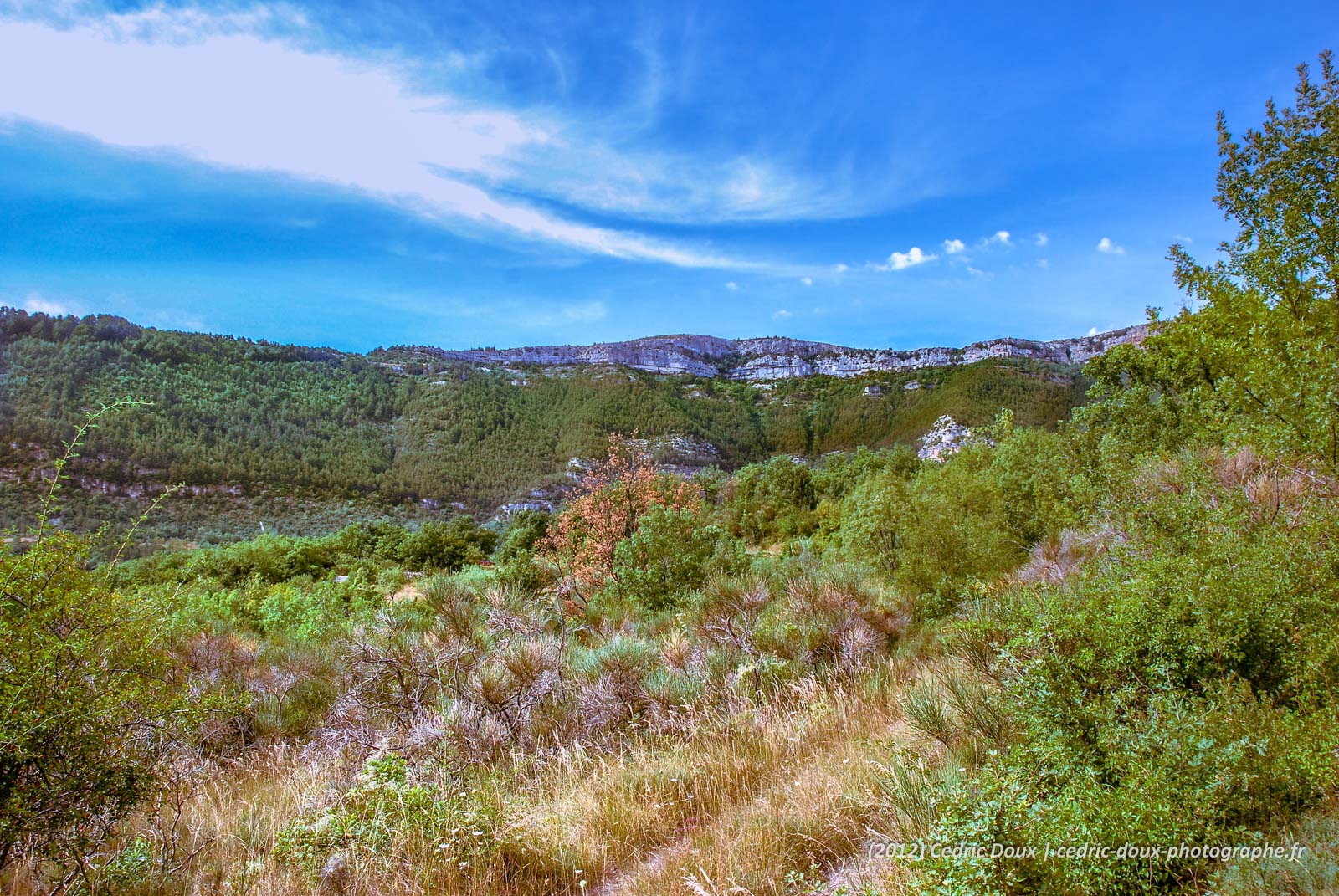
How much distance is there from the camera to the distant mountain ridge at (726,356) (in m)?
89.1

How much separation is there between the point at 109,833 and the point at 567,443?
61.4 metres

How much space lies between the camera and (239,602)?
13602 millimetres

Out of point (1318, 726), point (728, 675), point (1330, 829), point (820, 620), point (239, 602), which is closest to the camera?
point (1330, 829)

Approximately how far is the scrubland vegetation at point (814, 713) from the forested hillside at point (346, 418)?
95.3ft

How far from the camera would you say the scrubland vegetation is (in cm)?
235

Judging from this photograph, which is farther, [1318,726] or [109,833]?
[109,833]

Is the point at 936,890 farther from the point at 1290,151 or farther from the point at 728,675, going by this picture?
the point at 1290,151

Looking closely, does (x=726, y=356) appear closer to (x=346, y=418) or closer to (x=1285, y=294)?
(x=346, y=418)

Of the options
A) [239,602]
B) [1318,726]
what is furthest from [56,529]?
[239,602]

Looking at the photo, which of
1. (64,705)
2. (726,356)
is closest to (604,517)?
(64,705)

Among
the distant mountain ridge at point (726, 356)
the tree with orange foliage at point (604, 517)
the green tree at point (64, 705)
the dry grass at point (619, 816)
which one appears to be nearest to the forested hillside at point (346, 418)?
the distant mountain ridge at point (726, 356)

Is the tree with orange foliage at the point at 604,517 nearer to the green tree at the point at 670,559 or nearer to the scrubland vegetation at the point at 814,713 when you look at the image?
the green tree at the point at 670,559

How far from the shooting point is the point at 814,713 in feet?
15.3

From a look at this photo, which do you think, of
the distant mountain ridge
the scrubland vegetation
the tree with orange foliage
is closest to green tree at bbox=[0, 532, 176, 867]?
the scrubland vegetation
